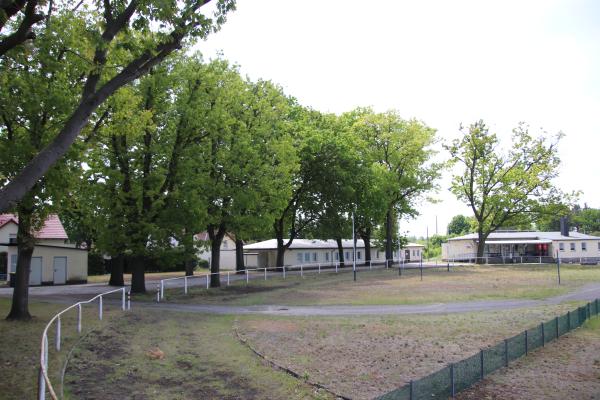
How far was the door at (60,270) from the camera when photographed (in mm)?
39312

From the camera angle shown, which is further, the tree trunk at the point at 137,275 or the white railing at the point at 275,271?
the white railing at the point at 275,271

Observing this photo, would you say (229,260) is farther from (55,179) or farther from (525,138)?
(55,179)

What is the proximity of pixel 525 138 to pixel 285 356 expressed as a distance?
5806 cm

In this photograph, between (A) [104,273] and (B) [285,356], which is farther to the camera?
(A) [104,273]

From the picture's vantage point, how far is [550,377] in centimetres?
1200

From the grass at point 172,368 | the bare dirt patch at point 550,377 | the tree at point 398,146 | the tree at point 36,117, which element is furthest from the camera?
the tree at point 398,146

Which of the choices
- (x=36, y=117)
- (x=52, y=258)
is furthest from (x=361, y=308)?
(x=52, y=258)

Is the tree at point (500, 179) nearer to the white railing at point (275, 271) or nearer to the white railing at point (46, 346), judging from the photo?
the white railing at point (275, 271)

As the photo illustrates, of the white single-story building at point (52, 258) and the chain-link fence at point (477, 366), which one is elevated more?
the white single-story building at point (52, 258)

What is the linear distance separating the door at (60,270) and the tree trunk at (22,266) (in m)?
22.3

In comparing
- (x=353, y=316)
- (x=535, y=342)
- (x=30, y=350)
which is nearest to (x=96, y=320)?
(x=30, y=350)

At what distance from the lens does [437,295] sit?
28.0 metres

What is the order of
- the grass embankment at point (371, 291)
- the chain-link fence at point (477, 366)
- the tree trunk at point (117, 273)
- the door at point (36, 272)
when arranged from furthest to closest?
the door at point (36, 272), the tree trunk at point (117, 273), the grass embankment at point (371, 291), the chain-link fence at point (477, 366)

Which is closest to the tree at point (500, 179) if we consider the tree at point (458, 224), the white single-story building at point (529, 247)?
the white single-story building at point (529, 247)
